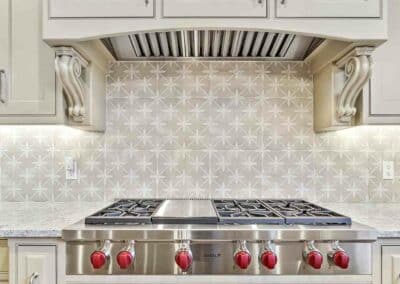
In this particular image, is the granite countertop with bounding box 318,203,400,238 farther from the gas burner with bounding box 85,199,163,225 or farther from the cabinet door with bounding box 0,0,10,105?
the cabinet door with bounding box 0,0,10,105

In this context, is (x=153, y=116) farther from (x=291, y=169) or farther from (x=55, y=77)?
(x=291, y=169)

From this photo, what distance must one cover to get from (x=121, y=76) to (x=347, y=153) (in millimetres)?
1340

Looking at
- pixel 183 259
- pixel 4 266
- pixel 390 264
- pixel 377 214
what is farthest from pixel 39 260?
pixel 377 214

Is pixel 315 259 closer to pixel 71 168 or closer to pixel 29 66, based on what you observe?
pixel 71 168

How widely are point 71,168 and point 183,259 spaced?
Result: 39.9 inches

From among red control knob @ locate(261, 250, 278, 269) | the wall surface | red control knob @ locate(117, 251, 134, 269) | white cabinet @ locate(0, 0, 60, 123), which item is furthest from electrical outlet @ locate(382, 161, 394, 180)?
white cabinet @ locate(0, 0, 60, 123)

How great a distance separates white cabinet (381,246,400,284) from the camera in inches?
49.4

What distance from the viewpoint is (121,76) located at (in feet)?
6.31

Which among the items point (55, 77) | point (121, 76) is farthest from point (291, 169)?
point (55, 77)

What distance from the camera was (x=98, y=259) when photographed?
1.17 m

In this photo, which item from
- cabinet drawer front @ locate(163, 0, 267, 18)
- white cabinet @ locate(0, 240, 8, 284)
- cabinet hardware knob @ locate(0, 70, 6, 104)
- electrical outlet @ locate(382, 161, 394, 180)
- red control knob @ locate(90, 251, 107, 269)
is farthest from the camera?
electrical outlet @ locate(382, 161, 394, 180)

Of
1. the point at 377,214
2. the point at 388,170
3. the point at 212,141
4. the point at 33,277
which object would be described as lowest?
the point at 33,277

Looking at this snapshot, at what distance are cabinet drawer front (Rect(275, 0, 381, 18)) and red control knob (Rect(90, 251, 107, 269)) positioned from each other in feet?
3.86

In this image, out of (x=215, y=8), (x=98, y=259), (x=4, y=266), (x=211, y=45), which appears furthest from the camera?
(x=211, y=45)
